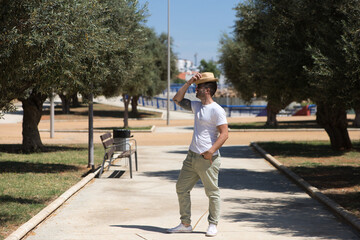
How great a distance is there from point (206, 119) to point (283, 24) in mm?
8912

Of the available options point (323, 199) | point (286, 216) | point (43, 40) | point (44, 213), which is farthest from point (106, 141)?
point (43, 40)

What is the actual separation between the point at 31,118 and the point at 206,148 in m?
12.8

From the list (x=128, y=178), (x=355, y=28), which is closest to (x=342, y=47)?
(x=355, y=28)

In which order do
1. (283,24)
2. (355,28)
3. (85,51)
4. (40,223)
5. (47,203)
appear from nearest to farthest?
(40,223), (85,51), (47,203), (355,28), (283,24)

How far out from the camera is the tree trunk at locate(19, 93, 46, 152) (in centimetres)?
1839

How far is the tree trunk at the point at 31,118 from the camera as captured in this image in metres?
18.4

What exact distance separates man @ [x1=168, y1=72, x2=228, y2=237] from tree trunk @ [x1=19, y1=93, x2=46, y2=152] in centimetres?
1229

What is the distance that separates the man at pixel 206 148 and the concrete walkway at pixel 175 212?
46cm

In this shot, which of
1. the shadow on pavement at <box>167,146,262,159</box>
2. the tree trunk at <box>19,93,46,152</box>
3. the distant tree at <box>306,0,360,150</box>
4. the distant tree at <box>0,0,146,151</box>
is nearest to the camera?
the distant tree at <box>0,0,146,151</box>

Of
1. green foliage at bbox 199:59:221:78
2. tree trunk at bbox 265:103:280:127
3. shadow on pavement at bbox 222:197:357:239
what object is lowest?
shadow on pavement at bbox 222:197:357:239

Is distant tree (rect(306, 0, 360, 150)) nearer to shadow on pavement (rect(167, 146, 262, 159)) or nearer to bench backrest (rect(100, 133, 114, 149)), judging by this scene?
bench backrest (rect(100, 133, 114, 149))

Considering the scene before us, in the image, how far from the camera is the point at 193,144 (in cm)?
696

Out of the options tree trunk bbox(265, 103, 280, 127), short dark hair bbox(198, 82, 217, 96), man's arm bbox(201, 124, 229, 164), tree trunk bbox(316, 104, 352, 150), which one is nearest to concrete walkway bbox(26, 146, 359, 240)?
man's arm bbox(201, 124, 229, 164)

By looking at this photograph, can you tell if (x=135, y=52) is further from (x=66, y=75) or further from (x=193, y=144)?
(x=193, y=144)
